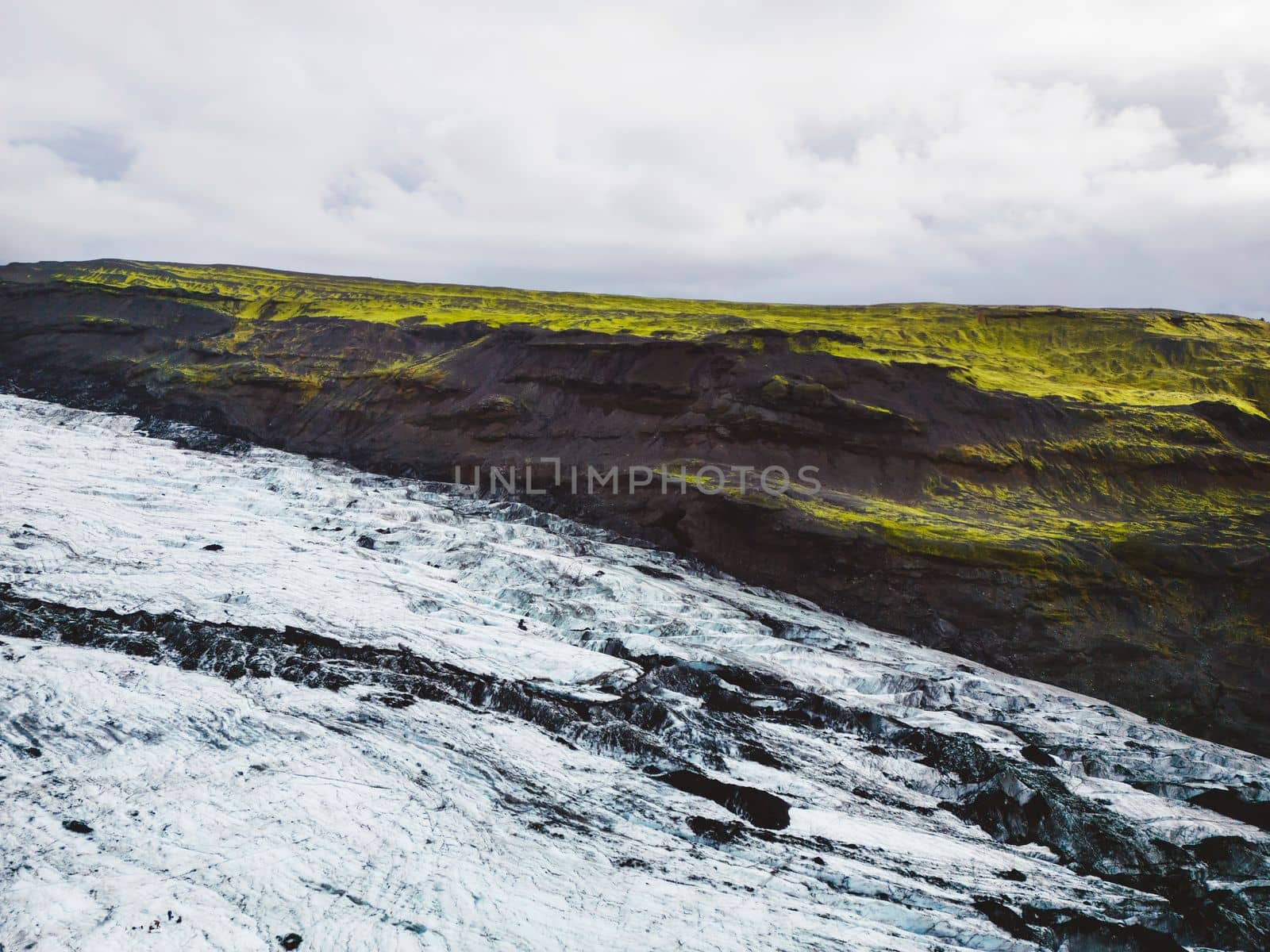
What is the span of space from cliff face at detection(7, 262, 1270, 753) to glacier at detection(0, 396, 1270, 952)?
3043mm

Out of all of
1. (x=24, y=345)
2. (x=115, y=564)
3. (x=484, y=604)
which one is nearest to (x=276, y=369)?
(x=24, y=345)

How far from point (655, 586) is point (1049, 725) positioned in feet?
38.0

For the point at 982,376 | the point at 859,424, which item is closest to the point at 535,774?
the point at 859,424

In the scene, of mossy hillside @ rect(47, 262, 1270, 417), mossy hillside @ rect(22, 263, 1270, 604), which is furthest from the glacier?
mossy hillside @ rect(47, 262, 1270, 417)

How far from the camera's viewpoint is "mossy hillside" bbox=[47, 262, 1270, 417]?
3588 cm

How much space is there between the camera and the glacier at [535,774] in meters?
9.55

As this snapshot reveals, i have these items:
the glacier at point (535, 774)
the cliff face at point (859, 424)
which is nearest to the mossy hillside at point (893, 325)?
the cliff face at point (859, 424)

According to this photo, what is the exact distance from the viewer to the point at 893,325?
152ft

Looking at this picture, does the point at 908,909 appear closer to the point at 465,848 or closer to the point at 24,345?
the point at 465,848

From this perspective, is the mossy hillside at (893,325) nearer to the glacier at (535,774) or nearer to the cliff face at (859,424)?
the cliff face at (859,424)

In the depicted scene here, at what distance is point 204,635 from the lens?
16.4 metres

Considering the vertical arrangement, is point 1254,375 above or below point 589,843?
above

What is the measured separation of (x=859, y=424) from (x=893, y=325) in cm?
1767

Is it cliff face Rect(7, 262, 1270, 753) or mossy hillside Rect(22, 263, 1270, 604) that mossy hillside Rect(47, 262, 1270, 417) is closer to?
mossy hillside Rect(22, 263, 1270, 604)
